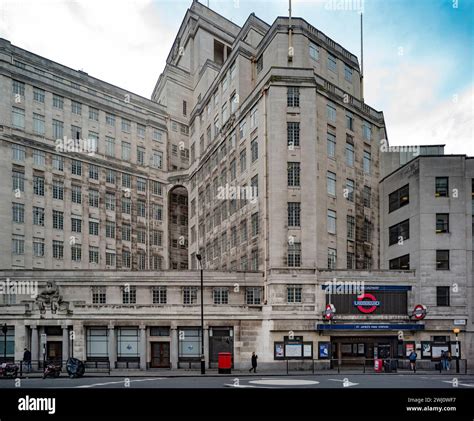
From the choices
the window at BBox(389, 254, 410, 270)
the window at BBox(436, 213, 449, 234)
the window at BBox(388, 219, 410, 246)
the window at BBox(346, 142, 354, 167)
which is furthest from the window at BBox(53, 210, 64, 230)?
the window at BBox(436, 213, 449, 234)

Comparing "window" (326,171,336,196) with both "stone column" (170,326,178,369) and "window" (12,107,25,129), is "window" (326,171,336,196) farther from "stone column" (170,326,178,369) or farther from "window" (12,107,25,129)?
"window" (12,107,25,129)

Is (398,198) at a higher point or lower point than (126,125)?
lower

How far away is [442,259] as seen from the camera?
4391 cm

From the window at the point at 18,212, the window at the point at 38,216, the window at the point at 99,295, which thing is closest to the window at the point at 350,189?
the window at the point at 99,295

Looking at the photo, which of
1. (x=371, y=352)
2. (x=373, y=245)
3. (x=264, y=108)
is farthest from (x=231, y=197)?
(x=371, y=352)

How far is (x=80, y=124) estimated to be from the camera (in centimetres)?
6725

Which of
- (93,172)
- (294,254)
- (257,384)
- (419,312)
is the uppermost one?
(93,172)

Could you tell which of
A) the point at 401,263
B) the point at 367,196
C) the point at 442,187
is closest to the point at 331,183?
the point at 367,196

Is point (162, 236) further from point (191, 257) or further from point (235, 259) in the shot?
point (235, 259)

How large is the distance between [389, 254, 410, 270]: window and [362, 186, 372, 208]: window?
6.05 metres

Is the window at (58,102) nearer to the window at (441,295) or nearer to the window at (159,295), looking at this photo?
the window at (159,295)

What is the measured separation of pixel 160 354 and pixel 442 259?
25.1m

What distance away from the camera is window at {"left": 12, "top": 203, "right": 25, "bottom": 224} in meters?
58.2

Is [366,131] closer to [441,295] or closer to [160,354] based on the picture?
[441,295]
